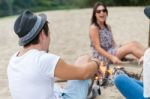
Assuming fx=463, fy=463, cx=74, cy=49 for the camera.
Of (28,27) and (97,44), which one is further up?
(28,27)

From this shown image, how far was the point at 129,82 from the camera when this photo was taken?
3.35 metres

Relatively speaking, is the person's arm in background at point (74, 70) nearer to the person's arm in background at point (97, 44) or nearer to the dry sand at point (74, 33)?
the person's arm in background at point (97, 44)

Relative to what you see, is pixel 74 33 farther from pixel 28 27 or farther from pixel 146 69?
pixel 146 69

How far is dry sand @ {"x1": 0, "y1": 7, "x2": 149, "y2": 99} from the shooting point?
800 cm

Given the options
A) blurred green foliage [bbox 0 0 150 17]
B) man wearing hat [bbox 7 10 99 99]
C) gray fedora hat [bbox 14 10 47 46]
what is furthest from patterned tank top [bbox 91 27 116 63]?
blurred green foliage [bbox 0 0 150 17]

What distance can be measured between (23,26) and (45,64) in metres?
0.31

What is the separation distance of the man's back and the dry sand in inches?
100

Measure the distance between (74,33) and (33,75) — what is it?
6.65 meters

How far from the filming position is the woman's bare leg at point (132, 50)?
20.6ft

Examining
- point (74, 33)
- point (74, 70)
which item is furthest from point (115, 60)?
point (74, 33)

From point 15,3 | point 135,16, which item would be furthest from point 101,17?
point 15,3

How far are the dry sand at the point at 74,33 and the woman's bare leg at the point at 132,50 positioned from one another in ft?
3.51

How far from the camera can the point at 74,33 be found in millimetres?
9734

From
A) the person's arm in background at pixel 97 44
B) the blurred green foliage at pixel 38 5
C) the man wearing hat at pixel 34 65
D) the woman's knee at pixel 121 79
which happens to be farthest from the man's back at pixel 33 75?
the blurred green foliage at pixel 38 5
